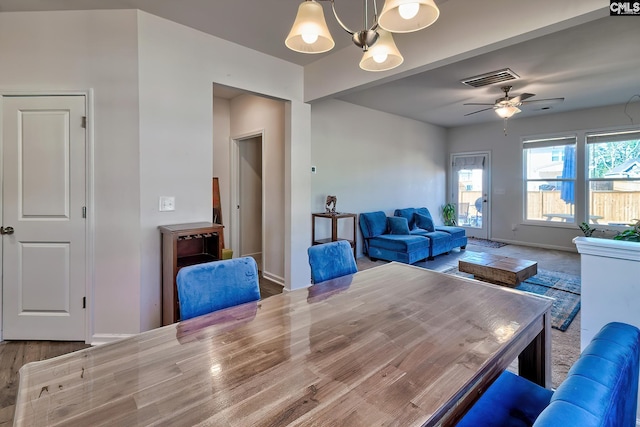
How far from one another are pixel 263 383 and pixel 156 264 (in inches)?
87.4

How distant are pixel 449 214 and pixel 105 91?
7.12 meters

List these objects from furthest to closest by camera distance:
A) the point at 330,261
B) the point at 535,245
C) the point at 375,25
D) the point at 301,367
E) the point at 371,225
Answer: the point at 535,245, the point at 371,225, the point at 330,261, the point at 375,25, the point at 301,367

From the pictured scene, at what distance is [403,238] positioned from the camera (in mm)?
5160

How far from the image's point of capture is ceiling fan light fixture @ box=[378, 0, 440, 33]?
1262 millimetres

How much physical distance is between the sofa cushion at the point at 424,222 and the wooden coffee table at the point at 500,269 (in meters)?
1.88

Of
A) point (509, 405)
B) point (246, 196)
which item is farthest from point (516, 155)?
point (509, 405)

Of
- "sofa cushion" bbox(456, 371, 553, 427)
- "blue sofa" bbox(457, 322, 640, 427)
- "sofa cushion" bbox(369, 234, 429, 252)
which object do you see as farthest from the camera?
"sofa cushion" bbox(369, 234, 429, 252)

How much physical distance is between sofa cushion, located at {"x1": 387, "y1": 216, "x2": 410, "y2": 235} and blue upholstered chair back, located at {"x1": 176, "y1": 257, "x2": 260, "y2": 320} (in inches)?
165

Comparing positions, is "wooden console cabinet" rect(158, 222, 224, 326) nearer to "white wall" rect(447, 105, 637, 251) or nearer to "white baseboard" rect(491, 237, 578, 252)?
"white baseboard" rect(491, 237, 578, 252)

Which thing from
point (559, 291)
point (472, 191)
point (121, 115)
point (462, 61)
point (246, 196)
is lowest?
point (559, 291)

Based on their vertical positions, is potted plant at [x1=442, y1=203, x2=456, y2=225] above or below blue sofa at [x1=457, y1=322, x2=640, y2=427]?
above

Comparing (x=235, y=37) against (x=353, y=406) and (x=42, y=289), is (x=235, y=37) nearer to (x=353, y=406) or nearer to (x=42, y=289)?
(x=42, y=289)

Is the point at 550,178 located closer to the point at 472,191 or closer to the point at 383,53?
the point at 472,191

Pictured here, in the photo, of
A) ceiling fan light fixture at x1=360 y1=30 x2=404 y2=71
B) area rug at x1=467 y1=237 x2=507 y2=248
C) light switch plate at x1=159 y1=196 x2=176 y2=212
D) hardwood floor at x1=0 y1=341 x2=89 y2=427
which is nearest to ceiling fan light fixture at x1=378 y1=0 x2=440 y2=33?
ceiling fan light fixture at x1=360 y1=30 x2=404 y2=71
